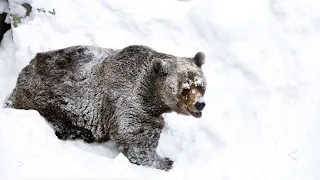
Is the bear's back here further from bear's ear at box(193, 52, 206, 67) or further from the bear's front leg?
bear's ear at box(193, 52, 206, 67)

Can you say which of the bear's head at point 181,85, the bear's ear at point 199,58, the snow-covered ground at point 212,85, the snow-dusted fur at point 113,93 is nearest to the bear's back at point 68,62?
the snow-dusted fur at point 113,93

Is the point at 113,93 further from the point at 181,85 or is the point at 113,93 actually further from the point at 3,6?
the point at 3,6

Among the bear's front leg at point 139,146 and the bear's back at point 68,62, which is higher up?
the bear's back at point 68,62

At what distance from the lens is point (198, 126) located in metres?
7.41

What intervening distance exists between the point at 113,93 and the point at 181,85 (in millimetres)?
948

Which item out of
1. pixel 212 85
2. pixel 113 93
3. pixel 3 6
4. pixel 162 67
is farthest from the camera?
pixel 3 6

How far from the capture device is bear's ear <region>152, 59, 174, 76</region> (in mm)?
6891

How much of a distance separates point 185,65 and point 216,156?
1225mm

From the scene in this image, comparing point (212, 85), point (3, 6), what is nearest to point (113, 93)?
point (212, 85)

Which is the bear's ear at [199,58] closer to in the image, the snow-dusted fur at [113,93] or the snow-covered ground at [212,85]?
the snow-dusted fur at [113,93]

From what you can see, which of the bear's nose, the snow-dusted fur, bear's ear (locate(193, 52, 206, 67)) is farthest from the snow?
the bear's nose

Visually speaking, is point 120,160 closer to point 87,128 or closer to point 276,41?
point 87,128

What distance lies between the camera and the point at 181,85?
22.2ft

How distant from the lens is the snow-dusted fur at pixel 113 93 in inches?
A: 273
